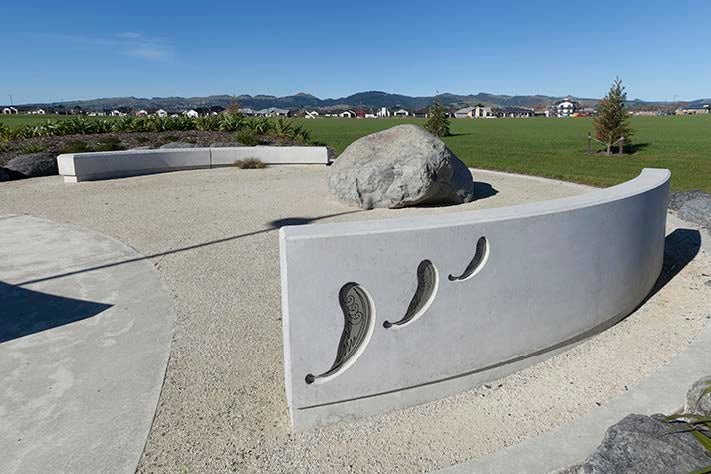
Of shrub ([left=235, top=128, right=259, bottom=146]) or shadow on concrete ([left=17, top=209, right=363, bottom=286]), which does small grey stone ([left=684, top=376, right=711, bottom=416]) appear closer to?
shadow on concrete ([left=17, top=209, right=363, bottom=286])

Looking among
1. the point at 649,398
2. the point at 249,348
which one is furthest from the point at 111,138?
the point at 649,398

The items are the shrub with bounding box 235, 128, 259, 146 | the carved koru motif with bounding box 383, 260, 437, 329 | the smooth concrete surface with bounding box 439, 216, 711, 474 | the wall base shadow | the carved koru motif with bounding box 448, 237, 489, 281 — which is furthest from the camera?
the shrub with bounding box 235, 128, 259, 146

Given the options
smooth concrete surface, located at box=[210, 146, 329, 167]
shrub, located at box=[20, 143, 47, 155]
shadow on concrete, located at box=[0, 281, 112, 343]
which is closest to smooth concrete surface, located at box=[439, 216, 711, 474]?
shadow on concrete, located at box=[0, 281, 112, 343]

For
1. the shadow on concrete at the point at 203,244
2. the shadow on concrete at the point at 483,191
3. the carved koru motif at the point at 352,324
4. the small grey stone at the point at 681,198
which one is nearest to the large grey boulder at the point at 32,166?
the shadow on concrete at the point at 203,244

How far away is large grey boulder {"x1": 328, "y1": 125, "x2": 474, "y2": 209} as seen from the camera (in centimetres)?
939

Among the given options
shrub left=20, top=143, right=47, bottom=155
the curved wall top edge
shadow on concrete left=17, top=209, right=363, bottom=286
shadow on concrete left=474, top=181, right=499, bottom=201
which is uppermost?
shrub left=20, top=143, right=47, bottom=155

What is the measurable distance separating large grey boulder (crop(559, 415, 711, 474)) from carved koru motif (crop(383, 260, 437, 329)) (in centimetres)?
133

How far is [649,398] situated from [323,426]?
235 cm

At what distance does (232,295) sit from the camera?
18.5ft

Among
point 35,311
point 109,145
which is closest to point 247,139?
point 109,145

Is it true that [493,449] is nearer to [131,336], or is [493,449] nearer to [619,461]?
[619,461]

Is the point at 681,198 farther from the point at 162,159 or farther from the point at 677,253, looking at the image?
the point at 162,159

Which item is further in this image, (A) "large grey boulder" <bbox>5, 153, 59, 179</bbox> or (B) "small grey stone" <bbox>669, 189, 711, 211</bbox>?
(A) "large grey boulder" <bbox>5, 153, 59, 179</bbox>

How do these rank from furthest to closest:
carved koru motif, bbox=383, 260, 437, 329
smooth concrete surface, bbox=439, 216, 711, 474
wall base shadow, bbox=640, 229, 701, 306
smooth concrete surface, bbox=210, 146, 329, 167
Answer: smooth concrete surface, bbox=210, 146, 329, 167 < wall base shadow, bbox=640, 229, 701, 306 < carved koru motif, bbox=383, 260, 437, 329 < smooth concrete surface, bbox=439, 216, 711, 474
